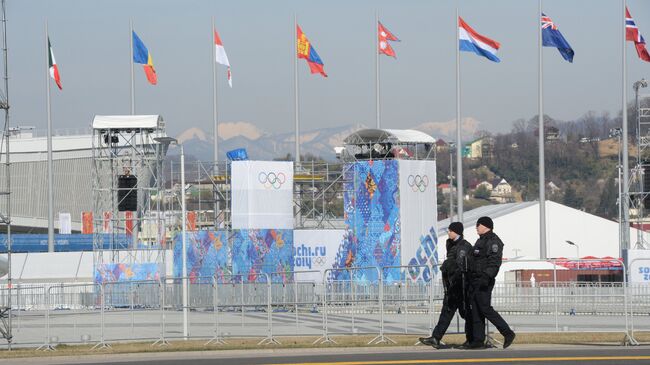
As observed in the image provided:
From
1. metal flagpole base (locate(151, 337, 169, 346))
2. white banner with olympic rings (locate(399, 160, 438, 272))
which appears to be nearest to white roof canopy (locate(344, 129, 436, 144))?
white banner with olympic rings (locate(399, 160, 438, 272))

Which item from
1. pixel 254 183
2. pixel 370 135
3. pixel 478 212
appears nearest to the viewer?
pixel 254 183

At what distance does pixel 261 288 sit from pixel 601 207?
376ft

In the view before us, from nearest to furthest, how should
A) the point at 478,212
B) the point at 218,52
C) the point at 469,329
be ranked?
the point at 469,329
the point at 218,52
the point at 478,212

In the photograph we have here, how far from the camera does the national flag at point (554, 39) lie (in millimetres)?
51688

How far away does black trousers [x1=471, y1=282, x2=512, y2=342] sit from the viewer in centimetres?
1962

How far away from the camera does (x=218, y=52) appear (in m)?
55.8

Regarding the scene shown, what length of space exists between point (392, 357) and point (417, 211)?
25.6 m

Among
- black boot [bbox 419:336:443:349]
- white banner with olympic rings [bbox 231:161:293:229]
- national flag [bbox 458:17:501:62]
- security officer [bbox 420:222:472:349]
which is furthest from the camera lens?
national flag [bbox 458:17:501:62]

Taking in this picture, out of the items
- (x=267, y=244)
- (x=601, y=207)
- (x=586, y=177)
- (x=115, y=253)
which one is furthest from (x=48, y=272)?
(x=586, y=177)

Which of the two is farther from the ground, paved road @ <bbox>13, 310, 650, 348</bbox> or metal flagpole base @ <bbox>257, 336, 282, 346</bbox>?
metal flagpole base @ <bbox>257, 336, 282, 346</bbox>

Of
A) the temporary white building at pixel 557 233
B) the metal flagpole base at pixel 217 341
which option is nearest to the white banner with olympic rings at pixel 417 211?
the metal flagpole base at pixel 217 341

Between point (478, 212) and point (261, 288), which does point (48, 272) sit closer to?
point (261, 288)

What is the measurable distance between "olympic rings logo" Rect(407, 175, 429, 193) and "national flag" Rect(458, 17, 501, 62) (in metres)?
8.24

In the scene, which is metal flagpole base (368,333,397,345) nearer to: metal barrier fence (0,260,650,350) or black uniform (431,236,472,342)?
metal barrier fence (0,260,650,350)
